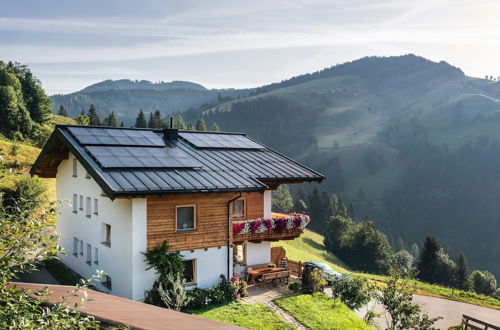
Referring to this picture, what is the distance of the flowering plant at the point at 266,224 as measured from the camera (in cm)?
2312

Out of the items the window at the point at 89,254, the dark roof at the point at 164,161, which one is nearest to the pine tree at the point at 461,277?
the dark roof at the point at 164,161

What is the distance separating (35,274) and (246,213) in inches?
532

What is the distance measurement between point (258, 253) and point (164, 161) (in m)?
8.36

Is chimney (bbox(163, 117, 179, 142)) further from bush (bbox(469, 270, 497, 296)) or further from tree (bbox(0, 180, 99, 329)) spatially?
bush (bbox(469, 270, 497, 296))

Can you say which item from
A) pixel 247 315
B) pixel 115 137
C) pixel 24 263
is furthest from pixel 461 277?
pixel 24 263

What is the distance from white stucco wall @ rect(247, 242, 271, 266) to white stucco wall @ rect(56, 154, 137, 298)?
8077 millimetres

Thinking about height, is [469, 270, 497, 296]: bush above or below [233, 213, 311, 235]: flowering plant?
below

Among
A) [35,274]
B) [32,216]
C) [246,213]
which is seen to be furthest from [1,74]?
[32,216]

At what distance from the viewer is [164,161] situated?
74.7 feet

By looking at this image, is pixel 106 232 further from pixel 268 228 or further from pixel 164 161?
pixel 268 228

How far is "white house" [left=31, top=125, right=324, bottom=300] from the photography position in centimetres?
1964

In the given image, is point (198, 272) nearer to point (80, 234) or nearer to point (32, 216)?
point (80, 234)

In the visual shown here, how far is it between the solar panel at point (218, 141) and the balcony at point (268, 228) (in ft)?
22.0

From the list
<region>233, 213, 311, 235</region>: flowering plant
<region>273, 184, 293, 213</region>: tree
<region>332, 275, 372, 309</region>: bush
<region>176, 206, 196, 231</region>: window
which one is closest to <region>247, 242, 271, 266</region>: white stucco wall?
<region>233, 213, 311, 235</region>: flowering plant
